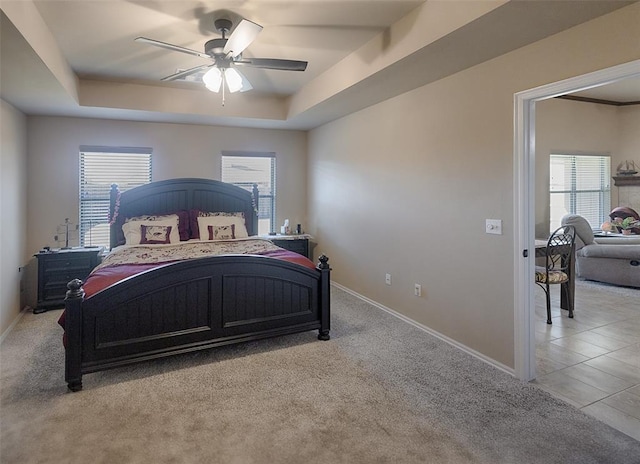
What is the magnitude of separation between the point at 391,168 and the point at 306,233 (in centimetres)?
245

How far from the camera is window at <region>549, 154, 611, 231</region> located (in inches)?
252

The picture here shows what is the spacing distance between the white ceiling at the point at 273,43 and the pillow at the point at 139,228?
1.36m

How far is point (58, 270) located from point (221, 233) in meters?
1.95

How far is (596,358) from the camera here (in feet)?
10.4

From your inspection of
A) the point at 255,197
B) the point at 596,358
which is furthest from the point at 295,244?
the point at 596,358

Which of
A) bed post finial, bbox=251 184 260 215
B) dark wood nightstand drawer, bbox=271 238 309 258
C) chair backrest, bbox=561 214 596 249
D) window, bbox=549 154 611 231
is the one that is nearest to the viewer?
chair backrest, bbox=561 214 596 249

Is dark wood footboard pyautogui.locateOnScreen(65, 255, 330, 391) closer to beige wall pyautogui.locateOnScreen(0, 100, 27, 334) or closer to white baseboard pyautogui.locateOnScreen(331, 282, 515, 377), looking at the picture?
white baseboard pyautogui.locateOnScreen(331, 282, 515, 377)

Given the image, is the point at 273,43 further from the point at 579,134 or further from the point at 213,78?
the point at 579,134

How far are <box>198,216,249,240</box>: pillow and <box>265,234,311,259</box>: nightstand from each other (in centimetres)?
74

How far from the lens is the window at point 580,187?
6391mm

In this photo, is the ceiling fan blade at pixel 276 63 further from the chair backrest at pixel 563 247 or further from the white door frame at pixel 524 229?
the chair backrest at pixel 563 247

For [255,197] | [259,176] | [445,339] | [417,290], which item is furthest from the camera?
[259,176]

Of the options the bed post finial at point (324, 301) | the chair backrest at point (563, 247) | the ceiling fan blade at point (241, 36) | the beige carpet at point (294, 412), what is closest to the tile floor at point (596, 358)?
the beige carpet at point (294, 412)

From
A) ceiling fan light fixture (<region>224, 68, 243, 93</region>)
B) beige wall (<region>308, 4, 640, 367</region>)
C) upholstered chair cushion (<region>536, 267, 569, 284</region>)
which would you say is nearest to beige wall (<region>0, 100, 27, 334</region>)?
ceiling fan light fixture (<region>224, 68, 243, 93</region>)
